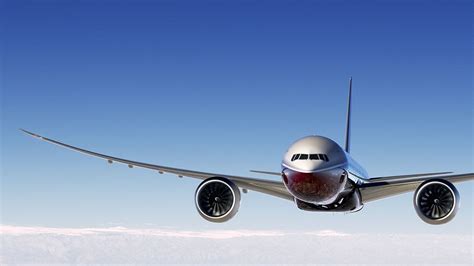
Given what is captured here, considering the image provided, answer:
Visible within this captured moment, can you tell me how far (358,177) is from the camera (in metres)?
38.0

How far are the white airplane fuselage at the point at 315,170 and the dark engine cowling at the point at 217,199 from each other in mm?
3774

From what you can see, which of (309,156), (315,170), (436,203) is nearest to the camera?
(315,170)

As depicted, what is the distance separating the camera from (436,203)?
33.7 meters

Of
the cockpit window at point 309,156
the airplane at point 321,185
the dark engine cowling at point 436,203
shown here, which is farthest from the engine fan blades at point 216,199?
the dark engine cowling at point 436,203

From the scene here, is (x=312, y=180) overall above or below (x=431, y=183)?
below

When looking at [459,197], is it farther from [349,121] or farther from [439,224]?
[349,121]

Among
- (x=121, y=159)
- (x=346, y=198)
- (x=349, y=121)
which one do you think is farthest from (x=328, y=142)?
(x=349, y=121)

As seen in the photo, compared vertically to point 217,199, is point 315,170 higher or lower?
higher

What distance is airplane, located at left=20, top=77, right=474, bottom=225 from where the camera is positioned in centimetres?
3162

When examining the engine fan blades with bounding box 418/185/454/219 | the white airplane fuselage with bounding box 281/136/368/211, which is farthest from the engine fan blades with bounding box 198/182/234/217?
the engine fan blades with bounding box 418/185/454/219

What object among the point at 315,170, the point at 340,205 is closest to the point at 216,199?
the point at 315,170

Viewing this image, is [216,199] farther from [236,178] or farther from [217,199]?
[236,178]

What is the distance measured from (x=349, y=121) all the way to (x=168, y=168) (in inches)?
866

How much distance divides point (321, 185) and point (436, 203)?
6563 millimetres
